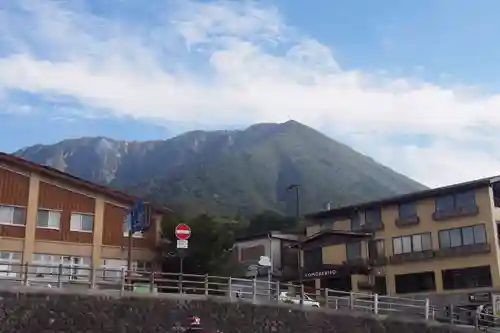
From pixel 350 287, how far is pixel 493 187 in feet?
46.6

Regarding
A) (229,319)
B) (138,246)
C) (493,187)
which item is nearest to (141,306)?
(229,319)

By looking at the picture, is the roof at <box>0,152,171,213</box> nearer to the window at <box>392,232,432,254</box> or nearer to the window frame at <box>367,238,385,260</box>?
the window frame at <box>367,238,385,260</box>

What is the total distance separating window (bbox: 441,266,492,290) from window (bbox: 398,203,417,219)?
219 inches

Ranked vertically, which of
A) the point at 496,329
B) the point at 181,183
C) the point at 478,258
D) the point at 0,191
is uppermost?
the point at 181,183

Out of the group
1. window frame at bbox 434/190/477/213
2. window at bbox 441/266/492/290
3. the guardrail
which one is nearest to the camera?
the guardrail

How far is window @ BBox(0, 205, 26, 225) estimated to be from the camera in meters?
42.1

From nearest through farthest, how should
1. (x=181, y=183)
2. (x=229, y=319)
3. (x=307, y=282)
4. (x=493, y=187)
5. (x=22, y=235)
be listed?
(x=229, y=319)
(x=22, y=235)
(x=493, y=187)
(x=307, y=282)
(x=181, y=183)

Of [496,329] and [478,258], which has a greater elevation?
[478,258]

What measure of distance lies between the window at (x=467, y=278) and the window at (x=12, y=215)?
30.8 metres

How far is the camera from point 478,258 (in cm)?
4841

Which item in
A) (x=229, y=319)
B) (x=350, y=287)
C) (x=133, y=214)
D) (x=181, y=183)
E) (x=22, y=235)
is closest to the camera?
(x=229, y=319)

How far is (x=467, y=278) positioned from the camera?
49.1 metres

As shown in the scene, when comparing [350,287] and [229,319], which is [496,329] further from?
[350,287]

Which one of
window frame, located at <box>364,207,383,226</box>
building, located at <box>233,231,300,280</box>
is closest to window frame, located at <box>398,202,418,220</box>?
window frame, located at <box>364,207,383,226</box>
